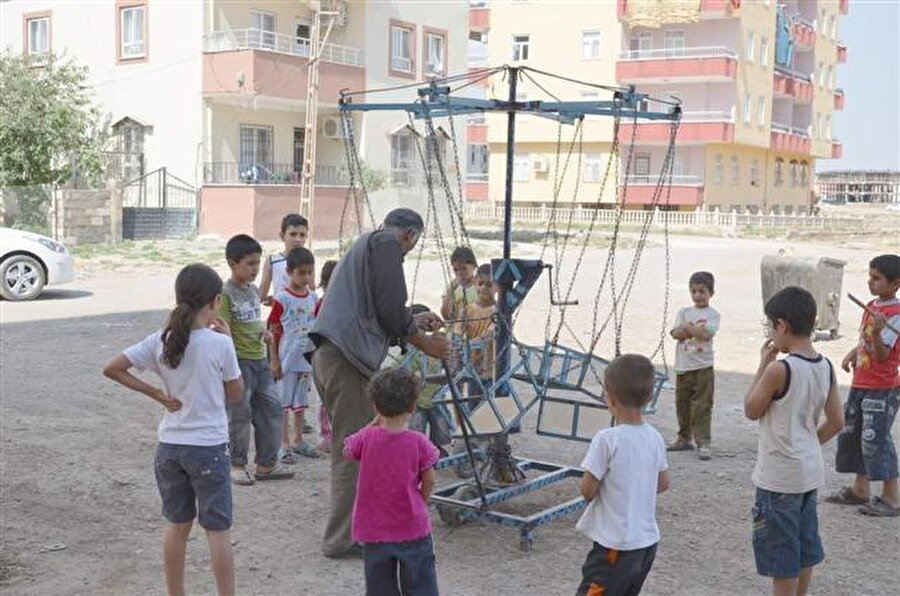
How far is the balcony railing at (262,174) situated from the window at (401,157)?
254 centimetres

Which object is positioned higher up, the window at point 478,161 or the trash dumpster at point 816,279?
the window at point 478,161

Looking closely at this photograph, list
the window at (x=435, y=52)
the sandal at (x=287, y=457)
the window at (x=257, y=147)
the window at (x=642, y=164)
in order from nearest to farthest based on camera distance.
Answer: the sandal at (x=287, y=457) < the window at (x=257, y=147) < the window at (x=435, y=52) < the window at (x=642, y=164)

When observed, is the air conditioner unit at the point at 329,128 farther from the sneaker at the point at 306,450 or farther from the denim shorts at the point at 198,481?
the denim shorts at the point at 198,481

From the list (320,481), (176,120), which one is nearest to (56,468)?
(320,481)

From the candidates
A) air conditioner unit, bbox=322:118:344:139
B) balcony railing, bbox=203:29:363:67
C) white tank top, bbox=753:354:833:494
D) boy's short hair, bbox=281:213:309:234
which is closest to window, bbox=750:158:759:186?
balcony railing, bbox=203:29:363:67

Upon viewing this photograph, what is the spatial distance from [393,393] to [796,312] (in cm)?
157

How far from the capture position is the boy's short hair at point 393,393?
3.82 m

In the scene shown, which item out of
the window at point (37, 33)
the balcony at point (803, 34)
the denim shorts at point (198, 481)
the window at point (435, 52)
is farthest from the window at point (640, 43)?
the denim shorts at point (198, 481)

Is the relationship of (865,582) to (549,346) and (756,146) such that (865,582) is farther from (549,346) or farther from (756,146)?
(756,146)

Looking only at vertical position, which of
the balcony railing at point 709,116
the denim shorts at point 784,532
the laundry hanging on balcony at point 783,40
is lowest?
the denim shorts at point 784,532

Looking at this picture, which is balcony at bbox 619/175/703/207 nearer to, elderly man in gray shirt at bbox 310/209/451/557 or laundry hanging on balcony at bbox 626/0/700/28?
laundry hanging on balcony at bbox 626/0/700/28

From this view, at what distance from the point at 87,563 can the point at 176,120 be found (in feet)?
86.4

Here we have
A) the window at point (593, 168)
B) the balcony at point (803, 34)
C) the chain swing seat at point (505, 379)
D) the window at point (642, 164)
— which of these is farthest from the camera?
the balcony at point (803, 34)

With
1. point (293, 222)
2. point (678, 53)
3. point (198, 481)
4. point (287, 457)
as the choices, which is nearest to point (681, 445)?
point (287, 457)
